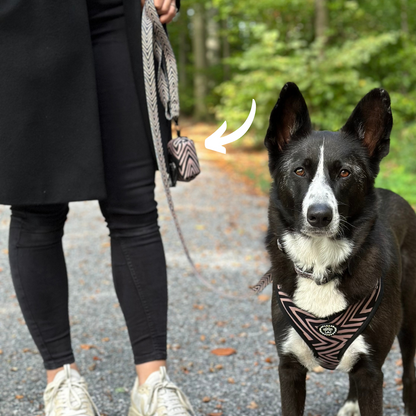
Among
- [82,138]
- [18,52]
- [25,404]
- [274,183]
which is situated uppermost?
[18,52]

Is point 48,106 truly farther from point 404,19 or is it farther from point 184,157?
point 404,19

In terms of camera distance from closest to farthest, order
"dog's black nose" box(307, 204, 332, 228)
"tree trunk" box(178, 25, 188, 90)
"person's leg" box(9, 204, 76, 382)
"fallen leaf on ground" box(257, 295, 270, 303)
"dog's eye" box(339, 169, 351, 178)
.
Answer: "dog's black nose" box(307, 204, 332, 228)
"dog's eye" box(339, 169, 351, 178)
"person's leg" box(9, 204, 76, 382)
"fallen leaf on ground" box(257, 295, 270, 303)
"tree trunk" box(178, 25, 188, 90)

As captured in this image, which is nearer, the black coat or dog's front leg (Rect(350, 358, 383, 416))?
dog's front leg (Rect(350, 358, 383, 416))

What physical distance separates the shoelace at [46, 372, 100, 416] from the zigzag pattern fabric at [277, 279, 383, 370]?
1.03 metres

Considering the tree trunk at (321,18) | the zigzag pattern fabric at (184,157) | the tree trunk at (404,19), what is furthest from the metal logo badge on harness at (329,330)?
the tree trunk at (404,19)

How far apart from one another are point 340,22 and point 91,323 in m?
11.3

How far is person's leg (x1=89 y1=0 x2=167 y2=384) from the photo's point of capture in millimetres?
2479

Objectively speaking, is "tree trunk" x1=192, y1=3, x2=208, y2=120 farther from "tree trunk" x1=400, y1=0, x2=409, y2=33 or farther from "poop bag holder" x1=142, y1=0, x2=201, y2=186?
"poop bag holder" x1=142, y1=0, x2=201, y2=186

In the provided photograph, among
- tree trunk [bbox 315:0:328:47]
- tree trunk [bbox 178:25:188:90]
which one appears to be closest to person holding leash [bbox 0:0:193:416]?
tree trunk [bbox 315:0:328:47]

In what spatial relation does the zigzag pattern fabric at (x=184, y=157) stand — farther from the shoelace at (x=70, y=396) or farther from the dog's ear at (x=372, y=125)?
the shoelace at (x=70, y=396)

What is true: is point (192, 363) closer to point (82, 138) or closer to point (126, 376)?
point (126, 376)

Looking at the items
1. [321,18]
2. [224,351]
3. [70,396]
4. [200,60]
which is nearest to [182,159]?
[70,396]

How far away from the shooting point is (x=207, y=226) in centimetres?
762

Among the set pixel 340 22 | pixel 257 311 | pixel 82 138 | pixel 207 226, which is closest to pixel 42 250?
pixel 82 138
